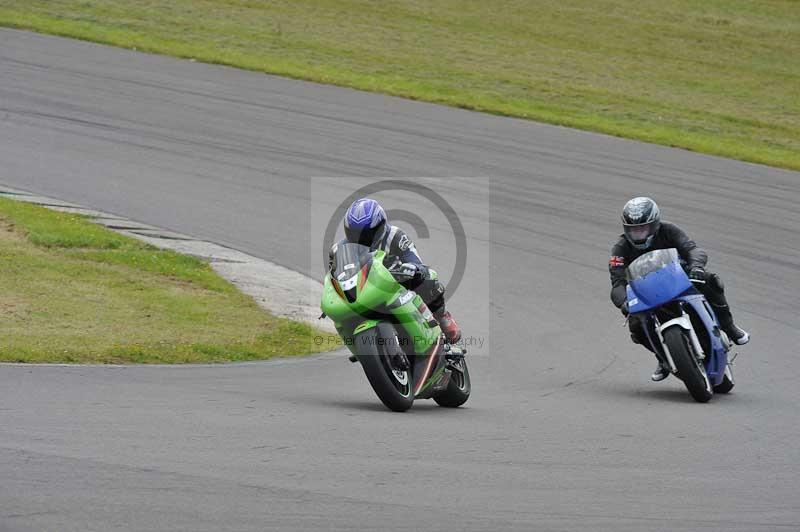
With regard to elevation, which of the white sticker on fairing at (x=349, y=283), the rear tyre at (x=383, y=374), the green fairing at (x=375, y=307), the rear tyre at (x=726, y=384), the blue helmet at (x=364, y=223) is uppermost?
the blue helmet at (x=364, y=223)

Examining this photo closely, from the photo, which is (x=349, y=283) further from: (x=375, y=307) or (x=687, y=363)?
(x=687, y=363)

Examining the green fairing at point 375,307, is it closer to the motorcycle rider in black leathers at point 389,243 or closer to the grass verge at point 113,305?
the motorcycle rider in black leathers at point 389,243

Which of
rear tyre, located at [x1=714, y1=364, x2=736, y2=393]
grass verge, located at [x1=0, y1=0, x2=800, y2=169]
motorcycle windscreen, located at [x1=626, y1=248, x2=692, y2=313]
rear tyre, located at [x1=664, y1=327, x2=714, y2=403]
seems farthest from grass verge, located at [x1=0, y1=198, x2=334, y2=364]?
grass verge, located at [x1=0, y1=0, x2=800, y2=169]

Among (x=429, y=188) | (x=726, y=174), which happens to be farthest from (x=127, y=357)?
(x=726, y=174)

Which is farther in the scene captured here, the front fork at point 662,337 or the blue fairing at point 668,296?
the blue fairing at point 668,296

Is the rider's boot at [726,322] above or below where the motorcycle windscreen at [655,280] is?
below

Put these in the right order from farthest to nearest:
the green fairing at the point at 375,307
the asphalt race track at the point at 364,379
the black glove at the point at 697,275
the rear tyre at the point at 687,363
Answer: the black glove at the point at 697,275, the rear tyre at the point at 687,363, the green fairing at the point at 375,307, the asphalt race track at the point at 364,379

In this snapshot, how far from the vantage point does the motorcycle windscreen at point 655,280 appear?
35.4 ft

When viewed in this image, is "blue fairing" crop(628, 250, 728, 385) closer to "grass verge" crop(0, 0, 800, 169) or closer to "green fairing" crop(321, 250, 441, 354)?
"green fairing" crop(321, 250, 441, 354)

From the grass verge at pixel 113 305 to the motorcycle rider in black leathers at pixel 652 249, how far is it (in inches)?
128

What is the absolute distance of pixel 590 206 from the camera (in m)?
19.9

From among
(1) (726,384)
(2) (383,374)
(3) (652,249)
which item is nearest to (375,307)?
(2) (383,374)

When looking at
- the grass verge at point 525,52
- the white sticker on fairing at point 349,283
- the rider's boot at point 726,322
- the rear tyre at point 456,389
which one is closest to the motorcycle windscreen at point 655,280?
the rider's boot at point 726,322

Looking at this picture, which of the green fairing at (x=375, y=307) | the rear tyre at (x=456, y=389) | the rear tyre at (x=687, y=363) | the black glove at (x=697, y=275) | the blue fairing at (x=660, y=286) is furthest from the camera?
the black glove at (x=697, y=275)
